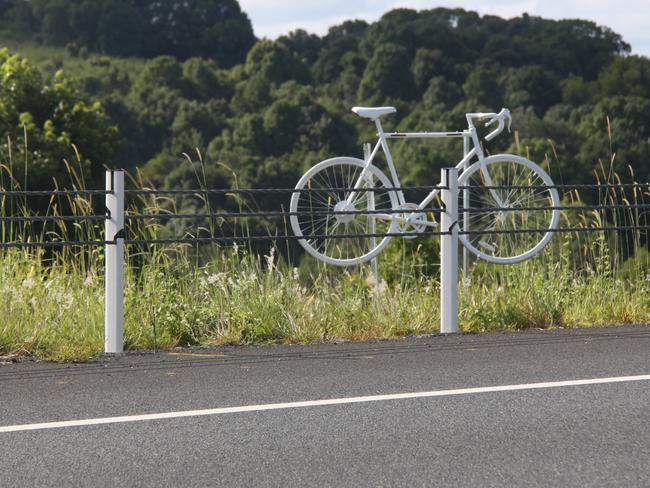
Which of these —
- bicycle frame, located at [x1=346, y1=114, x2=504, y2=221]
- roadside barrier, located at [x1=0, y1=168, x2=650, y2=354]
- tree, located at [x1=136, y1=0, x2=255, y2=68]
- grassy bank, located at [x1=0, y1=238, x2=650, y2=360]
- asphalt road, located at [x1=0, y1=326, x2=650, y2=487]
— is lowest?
asphalt road, located at [x1=0, y1=326, x2=650, y2=487]

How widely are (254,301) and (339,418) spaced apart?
3257mm

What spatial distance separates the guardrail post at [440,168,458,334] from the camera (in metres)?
9.45

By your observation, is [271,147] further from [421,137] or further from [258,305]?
[258,305]

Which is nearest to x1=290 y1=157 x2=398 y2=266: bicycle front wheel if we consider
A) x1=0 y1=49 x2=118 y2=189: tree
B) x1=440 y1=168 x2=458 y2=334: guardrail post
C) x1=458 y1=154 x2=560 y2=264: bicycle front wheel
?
x1=440 y1=168 x2=458 y2=334: guardrail post

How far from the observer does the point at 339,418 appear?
20.3ft

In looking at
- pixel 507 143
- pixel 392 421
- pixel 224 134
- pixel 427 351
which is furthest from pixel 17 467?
pixel 224 134

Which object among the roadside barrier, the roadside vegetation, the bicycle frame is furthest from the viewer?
the bicycle frame

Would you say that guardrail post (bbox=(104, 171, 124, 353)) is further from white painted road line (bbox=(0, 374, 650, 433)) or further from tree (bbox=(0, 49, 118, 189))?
tree (bbox=(0, 49, 118, 189))

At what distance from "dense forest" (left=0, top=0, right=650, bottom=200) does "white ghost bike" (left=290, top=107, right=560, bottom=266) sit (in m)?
28.8

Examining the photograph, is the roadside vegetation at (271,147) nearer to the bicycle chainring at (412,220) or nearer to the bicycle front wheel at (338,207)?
the bicycle front wheel at (338,207)

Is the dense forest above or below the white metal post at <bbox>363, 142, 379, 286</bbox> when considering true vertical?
above

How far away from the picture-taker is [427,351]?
844cm

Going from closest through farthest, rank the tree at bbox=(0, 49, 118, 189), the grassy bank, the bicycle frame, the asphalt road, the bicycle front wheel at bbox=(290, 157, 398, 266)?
1. the asphalt road
2. the grassy bank
3. the bicycle front wheel at bbox=(290, 157, 398, 266)
4. the bicycle frame
5. the tree at bbox=(0, 49, 118, 189)

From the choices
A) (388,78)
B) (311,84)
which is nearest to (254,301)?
(388,78)
